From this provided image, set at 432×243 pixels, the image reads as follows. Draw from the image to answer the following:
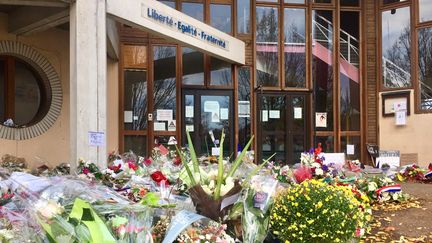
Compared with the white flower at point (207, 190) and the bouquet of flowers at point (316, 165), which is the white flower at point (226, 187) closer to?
the white flower at point (207, 190)

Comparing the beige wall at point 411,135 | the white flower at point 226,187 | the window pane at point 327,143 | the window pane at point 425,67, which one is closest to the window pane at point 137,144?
the window pane at point 327,143

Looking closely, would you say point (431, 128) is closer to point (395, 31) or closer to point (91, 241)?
point (395, 31)

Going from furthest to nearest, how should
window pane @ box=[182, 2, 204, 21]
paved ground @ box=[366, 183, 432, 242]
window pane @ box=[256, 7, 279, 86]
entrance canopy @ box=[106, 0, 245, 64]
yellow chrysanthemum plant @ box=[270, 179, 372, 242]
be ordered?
window pane @ box=[256, 7, 279, 86] < window pane @ box=[182, 2, 204, 21] < entrance canopy @ box=[106, 0, 245, 64] < paved ground @ box=[366, 183, 432, 242] < yellow chrysanthemum plant @ box=[270, 179, 372, 242]

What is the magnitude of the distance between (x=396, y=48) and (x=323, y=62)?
1943 mm

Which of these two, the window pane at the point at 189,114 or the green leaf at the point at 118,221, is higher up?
the window pane at the point at 189,114

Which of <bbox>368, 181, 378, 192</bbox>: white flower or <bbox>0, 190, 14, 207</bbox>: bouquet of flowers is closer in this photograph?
<bbox>0, 190, 14, 207</bbox>: bouquet of flowers

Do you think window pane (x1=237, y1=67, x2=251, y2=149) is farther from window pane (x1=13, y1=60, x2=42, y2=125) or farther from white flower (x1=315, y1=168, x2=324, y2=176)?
white flower (x1=315, y1=168, x2=324, y2=176)

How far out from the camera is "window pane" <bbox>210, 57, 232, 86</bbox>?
39.2ft

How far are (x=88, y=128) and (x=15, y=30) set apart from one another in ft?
11.7

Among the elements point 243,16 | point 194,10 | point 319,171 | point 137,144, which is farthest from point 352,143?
point 319,171

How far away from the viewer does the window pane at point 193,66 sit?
11852 millimetres

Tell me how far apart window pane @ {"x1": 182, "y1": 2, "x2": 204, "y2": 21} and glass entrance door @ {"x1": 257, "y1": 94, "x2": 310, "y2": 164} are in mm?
2475

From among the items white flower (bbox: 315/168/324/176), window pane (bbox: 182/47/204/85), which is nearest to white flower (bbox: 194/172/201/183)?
white flower (bbox: 315/168/324/176)

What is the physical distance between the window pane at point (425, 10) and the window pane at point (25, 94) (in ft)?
30.8
